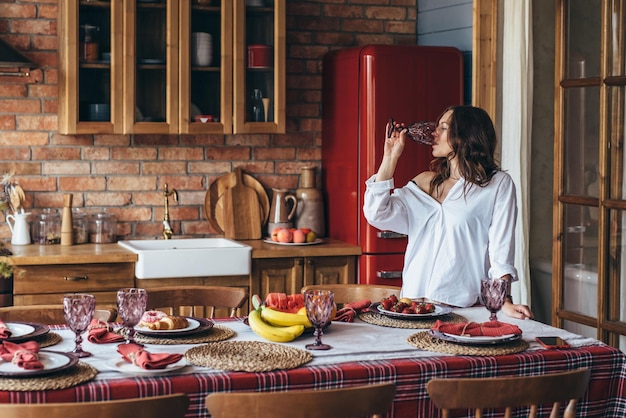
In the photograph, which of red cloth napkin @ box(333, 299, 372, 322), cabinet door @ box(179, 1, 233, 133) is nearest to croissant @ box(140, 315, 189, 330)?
red cloth napkin @ box(333, 299, 372, 322)

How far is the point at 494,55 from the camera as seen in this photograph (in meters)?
4.63

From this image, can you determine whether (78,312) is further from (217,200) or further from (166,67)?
(217,200)

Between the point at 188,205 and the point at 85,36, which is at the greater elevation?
the point at 85,36

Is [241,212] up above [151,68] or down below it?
below

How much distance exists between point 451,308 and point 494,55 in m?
1.96

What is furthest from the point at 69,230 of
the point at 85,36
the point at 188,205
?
the point at 85,36

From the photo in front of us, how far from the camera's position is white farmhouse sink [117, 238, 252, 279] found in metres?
4.32

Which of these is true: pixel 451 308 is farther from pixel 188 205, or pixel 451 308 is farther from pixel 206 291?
pixel 188 205

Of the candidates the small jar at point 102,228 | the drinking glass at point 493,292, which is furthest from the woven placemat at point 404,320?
the small jar at point 102,228

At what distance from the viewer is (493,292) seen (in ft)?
8.94

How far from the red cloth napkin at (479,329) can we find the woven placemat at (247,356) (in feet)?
1.39

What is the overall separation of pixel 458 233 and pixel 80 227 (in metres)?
2.26

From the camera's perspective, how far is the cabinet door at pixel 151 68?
455 cm

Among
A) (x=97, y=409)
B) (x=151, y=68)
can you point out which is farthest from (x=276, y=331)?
(x=151, y=68)
